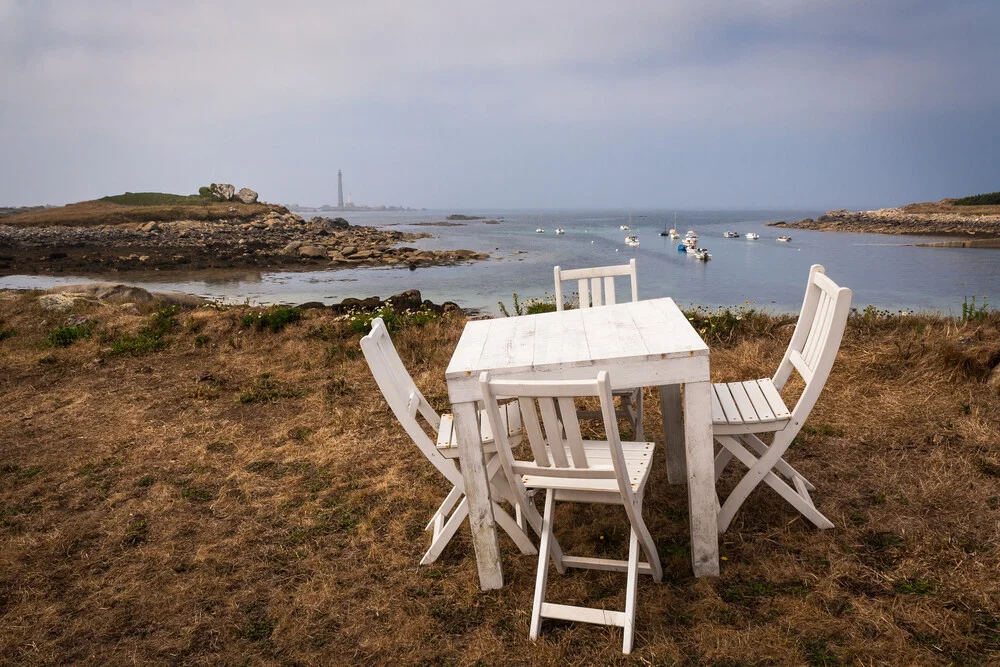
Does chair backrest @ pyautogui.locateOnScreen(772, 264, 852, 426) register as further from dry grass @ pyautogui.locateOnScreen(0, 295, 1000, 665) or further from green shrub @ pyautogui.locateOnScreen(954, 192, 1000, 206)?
green shrub @ pyautogui.locateOnScreen(954, 192, 1000, 206)

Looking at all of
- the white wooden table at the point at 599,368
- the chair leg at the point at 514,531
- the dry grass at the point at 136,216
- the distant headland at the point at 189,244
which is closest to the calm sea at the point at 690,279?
the distant headland at the point at 189,244

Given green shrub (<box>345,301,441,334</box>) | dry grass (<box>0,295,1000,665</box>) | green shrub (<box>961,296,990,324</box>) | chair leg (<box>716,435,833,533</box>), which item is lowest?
dry grass (<box>0,295,1000,665</box>)

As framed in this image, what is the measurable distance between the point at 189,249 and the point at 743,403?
38131mm

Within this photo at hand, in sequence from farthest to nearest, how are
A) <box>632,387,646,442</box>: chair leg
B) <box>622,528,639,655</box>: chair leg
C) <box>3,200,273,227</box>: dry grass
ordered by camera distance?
A: <box>3,200,273,227</box>: dry grass, <box>632,387,646,442</box>: chair leg, <box>622,528,639,655</box>: chair leg

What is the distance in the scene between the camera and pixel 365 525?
338cm

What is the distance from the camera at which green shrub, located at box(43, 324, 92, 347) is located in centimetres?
747

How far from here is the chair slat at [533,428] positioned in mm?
2092

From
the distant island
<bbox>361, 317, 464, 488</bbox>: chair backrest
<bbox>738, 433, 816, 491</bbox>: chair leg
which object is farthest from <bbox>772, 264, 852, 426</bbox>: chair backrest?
the distant island

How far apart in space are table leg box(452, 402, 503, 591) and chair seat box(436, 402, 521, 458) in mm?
156

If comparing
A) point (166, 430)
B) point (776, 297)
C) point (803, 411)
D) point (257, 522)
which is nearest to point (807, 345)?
point (803, 411)

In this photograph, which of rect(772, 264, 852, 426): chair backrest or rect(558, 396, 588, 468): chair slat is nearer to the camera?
rect(558, 396, 588, 468): chair slat

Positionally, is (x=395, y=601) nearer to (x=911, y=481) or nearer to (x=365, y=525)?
(x=365, y=525)

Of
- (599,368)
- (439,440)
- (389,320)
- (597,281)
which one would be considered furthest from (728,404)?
(389,320)

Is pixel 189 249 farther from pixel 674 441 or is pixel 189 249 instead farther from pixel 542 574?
pixel 542 574
